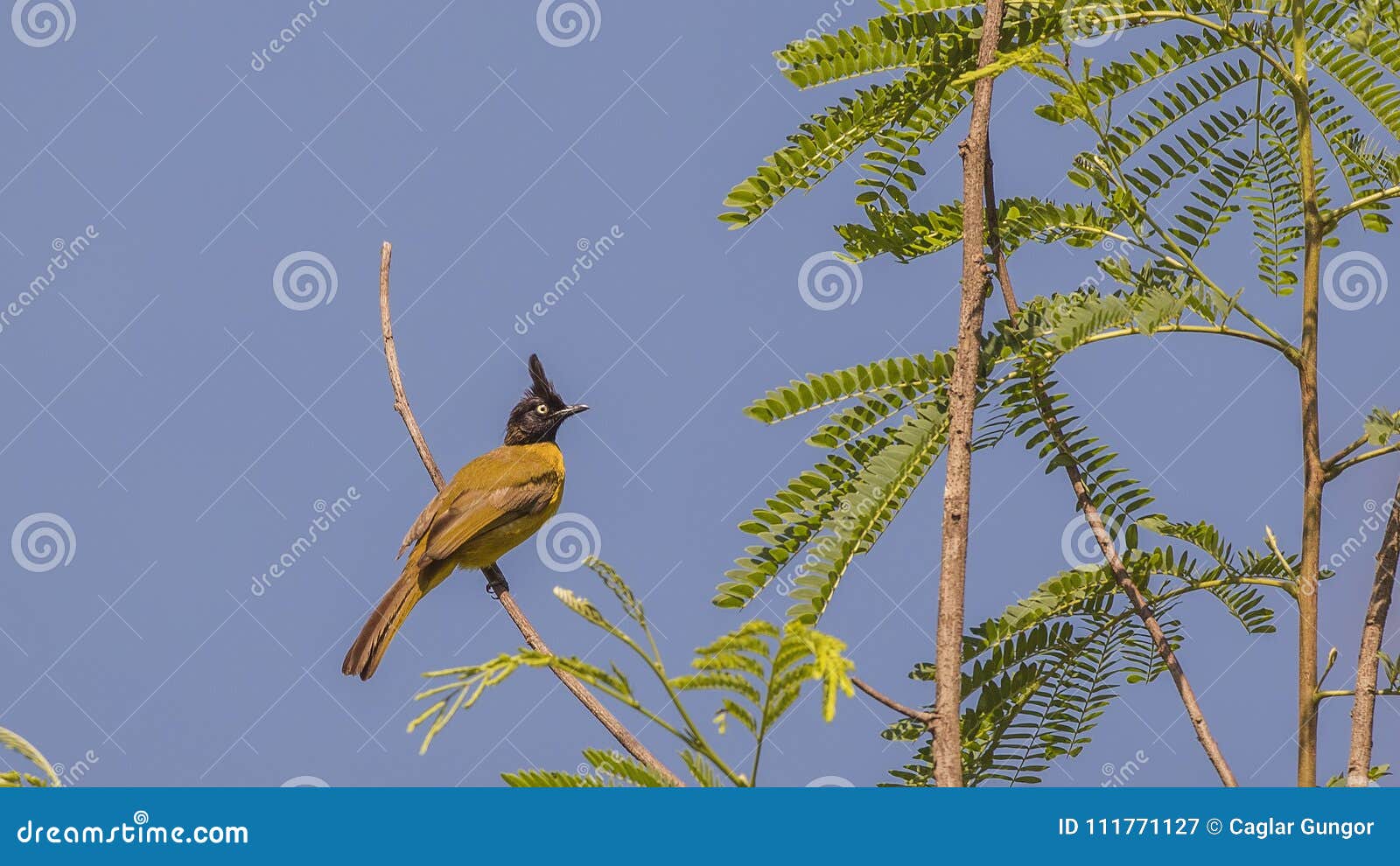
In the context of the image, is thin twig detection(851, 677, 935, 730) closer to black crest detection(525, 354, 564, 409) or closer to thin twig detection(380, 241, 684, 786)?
thin twig detection(380, 241, 684, 786)

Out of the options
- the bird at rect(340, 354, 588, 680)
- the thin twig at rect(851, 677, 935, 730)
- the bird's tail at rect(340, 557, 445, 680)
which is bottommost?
the bird's tail at rect(340, 557, 445, 680)

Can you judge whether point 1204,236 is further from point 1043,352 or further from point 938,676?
point 938,676

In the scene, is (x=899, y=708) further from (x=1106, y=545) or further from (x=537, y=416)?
(x=537, y=416)

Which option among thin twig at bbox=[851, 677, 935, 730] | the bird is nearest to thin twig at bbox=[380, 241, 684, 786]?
thin twig at bbox=[851, 677, 935, 730]

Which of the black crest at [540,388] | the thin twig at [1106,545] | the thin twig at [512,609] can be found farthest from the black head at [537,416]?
the thin twig at [1106,545]

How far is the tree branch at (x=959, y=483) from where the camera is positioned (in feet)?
7.12

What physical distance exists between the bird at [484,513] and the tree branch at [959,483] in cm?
437

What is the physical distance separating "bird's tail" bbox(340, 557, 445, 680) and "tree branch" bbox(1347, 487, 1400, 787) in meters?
4.51

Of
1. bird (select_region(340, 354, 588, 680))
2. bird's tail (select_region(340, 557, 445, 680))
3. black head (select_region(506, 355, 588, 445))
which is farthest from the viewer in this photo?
black head (select_region(506, 355, 588, 445))

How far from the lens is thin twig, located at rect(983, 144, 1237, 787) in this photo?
101 inches

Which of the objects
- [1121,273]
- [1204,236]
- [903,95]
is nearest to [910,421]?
[1121,273]

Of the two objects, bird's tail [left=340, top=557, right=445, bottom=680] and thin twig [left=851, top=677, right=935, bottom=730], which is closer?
thin twig [left=851, top=677, right=935, bottom=730]

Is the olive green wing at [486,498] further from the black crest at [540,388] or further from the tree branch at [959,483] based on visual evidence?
the tree branch at [959,483]

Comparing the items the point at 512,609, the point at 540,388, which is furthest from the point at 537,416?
the point at 512,609
